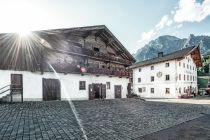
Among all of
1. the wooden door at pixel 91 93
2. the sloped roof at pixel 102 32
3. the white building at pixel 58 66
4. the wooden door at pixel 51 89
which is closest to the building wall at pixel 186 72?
the sloped roof at pixel 102 32

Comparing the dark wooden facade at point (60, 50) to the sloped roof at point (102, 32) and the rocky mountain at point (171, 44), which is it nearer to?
the sloped roof at point (102, 32)

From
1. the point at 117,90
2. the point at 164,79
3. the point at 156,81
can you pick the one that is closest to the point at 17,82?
Answer: the point at 117,90

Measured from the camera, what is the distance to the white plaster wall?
38766 millimetres

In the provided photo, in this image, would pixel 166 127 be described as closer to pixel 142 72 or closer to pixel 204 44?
pixel 142 72

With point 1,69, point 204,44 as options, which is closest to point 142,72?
point 1,69

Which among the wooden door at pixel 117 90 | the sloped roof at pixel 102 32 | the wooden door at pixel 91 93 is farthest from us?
the wooden door at pixel 117 90

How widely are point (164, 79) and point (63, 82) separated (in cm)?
2682

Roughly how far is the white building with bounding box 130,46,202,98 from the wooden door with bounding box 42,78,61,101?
26770 millimetres

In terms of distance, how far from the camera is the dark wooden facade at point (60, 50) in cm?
1738

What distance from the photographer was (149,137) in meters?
7.76

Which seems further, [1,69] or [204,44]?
[204,44]

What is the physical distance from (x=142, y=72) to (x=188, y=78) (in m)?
10.9

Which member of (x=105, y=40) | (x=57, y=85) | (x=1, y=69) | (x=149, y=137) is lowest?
(x=149, y=137)

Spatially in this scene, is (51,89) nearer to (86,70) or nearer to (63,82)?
(63,82)
